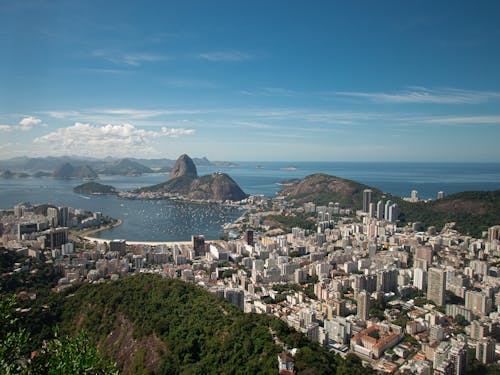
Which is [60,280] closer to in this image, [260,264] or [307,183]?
[260,264]

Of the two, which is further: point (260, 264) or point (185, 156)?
point (185, 156)

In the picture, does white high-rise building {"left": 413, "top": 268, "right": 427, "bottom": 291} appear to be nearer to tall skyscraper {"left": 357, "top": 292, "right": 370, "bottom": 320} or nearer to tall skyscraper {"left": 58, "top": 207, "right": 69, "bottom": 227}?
tall skyscraper {"left": 357, "top": 292, "right": 370, "bottom": 320}

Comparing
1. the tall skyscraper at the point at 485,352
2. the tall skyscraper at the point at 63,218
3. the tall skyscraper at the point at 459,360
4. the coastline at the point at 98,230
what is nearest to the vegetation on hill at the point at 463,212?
the tall skyscraper at the point at 485,352

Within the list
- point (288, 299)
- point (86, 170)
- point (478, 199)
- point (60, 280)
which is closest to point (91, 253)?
point (60, 280)

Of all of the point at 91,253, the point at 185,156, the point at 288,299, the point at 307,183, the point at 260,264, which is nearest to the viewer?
the point at 288,299

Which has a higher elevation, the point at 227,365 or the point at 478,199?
the point at 478,199

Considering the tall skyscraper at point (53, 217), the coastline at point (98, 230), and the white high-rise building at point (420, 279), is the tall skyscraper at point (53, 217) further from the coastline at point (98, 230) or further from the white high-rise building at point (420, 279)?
the white high-rise building at point (420, 279)

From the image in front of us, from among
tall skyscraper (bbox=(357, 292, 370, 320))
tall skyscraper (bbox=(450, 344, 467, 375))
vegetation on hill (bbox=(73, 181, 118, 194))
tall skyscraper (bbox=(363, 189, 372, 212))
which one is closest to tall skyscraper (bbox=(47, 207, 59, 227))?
vegetation on hill (bbox=(73, 181, 118, 194))
